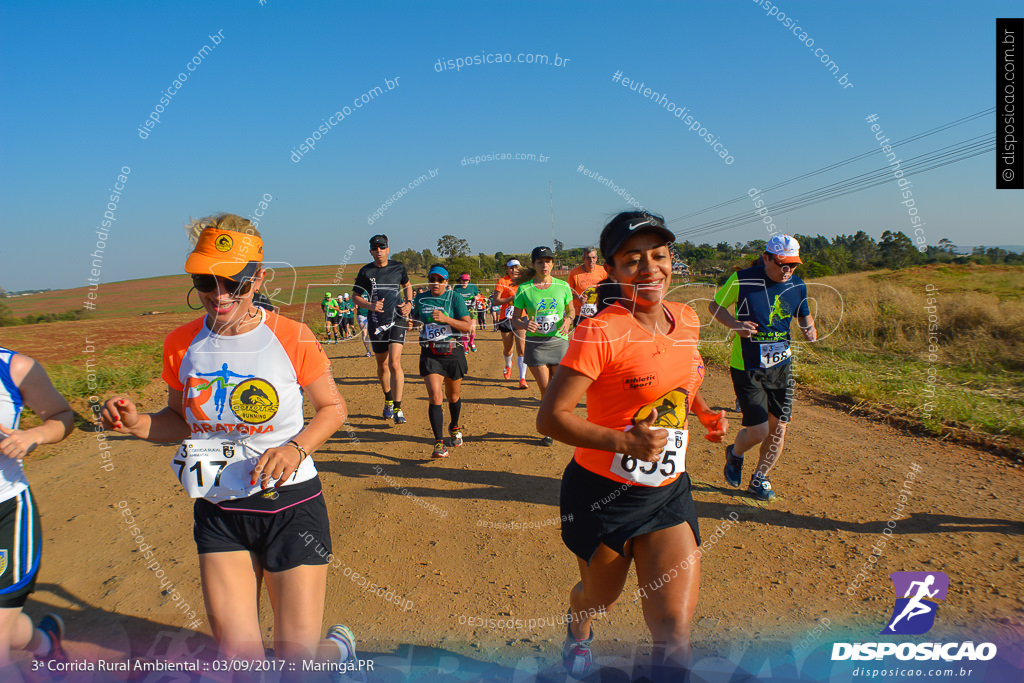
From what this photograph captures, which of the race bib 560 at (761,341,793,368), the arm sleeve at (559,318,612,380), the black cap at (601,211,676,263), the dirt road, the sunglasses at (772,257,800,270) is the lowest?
the dirt road

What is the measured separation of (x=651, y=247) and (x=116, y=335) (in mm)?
19096

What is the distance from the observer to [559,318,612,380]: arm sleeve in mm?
2078

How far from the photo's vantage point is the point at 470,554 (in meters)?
4.15

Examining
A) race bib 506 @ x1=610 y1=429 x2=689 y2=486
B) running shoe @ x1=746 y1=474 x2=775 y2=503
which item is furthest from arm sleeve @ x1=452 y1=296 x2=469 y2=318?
race bib 506 @ x1=610 y1=429 x2=689 y2=486

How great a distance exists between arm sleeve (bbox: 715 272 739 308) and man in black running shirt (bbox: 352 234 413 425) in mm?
4188

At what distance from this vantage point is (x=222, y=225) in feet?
7.89

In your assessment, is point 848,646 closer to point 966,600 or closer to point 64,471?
point 966,600

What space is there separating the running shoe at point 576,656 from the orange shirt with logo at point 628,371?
0.99 metres

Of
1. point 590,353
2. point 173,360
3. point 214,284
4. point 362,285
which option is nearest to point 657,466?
point 590,353

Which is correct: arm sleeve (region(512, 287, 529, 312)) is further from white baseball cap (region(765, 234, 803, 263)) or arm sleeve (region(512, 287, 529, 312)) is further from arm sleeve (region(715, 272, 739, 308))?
white baseball cap (region(765, 234, 803, 263))

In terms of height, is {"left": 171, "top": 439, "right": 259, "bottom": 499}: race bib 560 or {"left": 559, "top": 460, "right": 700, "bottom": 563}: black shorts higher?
{"left": 171, "top": 439, "right": 259, "bottom": 499}: race bib 560

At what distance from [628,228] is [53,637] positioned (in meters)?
3.58

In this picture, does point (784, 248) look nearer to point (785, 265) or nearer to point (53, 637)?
point (785, 265)

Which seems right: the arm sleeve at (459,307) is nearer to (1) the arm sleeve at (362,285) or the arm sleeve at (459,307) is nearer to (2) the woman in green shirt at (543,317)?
(2) the woman in green shirt at (543,317)
